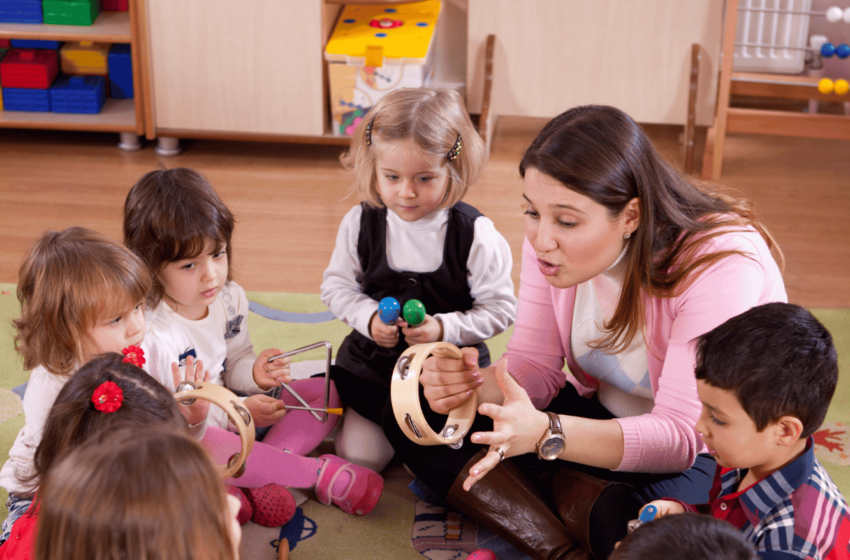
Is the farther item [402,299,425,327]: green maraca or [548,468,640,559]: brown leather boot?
[402,299,425,327]: green maraca

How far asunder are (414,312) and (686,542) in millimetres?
760

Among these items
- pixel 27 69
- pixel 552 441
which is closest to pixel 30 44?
pixel 27 69

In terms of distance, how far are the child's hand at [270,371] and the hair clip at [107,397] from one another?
1.79 feet

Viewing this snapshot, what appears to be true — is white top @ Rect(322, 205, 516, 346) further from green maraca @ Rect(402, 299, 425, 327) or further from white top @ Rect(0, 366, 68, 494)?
white top @ Rect(0, 366, 68, 494)

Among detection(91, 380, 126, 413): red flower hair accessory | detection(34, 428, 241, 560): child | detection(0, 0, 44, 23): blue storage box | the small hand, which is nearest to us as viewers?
detection(34, 428, 241, 560): child

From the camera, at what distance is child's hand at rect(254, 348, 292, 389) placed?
1.53m

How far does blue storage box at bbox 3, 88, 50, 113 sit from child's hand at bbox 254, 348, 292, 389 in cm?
188

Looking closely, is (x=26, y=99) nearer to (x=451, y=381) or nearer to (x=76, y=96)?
(x=76, y=96)

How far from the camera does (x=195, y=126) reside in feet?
9.62

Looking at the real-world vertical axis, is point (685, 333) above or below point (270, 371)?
above

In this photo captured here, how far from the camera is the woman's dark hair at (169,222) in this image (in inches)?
55.9

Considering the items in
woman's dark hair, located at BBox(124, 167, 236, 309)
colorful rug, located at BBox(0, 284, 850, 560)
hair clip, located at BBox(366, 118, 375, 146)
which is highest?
hair clip, located at BBox(366, 118, 375, 146)

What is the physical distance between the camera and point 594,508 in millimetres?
1246

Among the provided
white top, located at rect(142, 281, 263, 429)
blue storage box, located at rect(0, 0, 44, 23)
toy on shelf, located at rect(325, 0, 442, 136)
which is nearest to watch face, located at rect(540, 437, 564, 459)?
white top, located at rect(142, 281, 263, 429)
